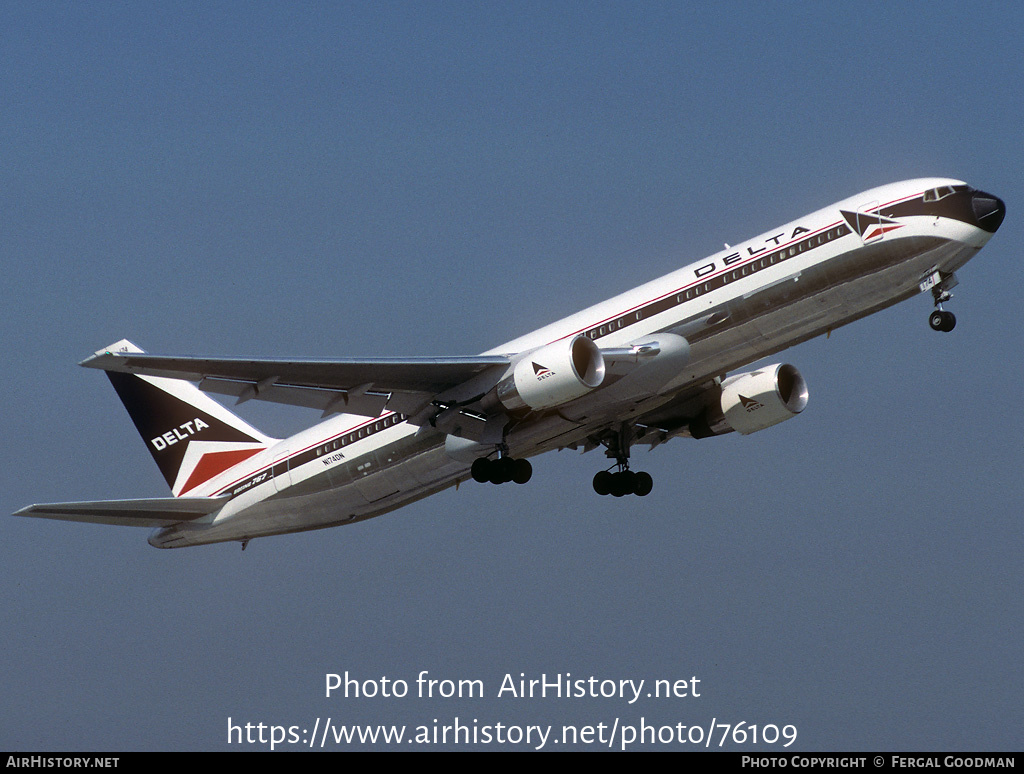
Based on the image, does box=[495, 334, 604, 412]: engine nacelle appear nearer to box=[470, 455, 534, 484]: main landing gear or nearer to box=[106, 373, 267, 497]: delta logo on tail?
box=[470, 455, 534, 484]: main landing gear

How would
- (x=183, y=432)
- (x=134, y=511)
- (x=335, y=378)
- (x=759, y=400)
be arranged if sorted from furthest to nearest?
(x=183, y=432) → (x=134, y=511) → (x=759, y=400) → (x=335, y=378)

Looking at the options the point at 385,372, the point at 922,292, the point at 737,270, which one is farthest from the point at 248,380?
the point at 922,292

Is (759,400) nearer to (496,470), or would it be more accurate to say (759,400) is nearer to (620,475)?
(620,475)

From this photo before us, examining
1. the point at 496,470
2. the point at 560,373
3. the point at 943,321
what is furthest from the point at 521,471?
the point at 943,321

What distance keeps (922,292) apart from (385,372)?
12914 mm

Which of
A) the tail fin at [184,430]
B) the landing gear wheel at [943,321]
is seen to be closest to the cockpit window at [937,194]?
the landing gear wheel at [943,321]

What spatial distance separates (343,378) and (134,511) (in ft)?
29.3

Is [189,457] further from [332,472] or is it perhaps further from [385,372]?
[385,372]

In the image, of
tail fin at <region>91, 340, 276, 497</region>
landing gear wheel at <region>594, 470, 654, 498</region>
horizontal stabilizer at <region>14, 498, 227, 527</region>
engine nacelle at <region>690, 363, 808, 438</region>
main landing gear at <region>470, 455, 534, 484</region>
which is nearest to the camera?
main landing gear at <region>470, 455, 534, 484</region>

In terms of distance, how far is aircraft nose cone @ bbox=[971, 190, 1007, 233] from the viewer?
32125 millimetres

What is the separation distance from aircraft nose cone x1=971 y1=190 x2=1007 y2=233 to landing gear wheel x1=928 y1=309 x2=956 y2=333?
2168 mm

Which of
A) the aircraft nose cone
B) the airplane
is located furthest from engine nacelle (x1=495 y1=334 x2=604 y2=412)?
the aircraft nose cone

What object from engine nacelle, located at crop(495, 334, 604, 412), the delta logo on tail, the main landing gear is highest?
the delta logo on tail

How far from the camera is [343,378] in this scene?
34.1m
